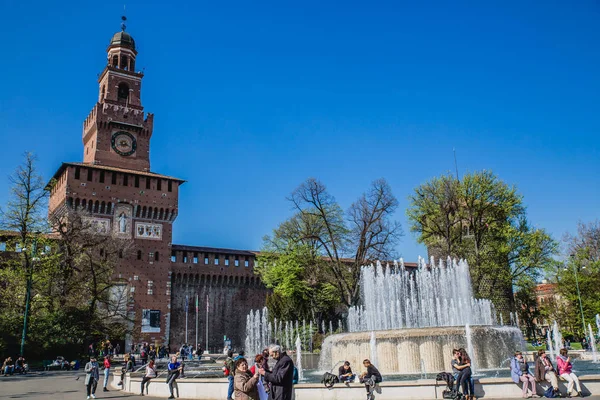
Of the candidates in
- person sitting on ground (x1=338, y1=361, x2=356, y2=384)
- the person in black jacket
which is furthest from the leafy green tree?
the person in black jacket

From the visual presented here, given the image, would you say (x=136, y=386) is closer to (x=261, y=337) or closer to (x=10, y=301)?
(x=10, y=301)

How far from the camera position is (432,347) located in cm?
1583

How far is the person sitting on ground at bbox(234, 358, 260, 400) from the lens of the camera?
6926mm

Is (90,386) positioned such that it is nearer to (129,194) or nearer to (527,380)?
(527,380)

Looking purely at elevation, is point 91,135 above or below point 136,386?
above

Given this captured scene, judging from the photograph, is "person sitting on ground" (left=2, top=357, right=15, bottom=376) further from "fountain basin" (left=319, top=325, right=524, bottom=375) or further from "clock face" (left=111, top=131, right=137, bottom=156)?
"clock face" (left=111, top=131, right=137, bottom=156)

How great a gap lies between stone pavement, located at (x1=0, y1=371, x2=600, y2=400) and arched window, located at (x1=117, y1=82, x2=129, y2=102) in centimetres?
3158

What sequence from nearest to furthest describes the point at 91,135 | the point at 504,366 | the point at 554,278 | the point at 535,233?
1. the point at 504,366
2. the point at 535,233
3. the point at 554,278
4. the point at 91,135

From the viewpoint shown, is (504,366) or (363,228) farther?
(363,228)

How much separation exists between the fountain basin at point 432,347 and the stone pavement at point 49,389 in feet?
16.4

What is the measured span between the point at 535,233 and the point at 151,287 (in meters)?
28.4

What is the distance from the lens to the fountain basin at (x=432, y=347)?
51.4ft

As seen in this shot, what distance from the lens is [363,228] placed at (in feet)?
108

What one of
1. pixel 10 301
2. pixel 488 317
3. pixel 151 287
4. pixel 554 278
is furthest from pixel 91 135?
pixel 554 278
